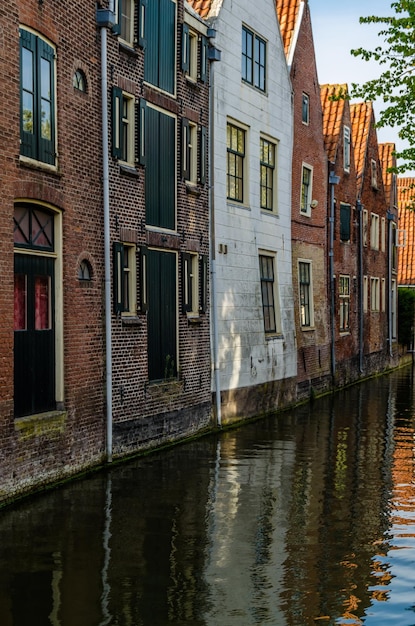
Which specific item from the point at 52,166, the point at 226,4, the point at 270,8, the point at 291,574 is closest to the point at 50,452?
the point at 52,166

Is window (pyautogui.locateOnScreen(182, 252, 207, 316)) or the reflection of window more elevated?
the reflection of window

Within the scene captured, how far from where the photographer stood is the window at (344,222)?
31.9 meters

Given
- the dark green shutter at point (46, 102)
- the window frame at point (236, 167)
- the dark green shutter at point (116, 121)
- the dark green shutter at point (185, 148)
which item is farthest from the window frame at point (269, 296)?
the dark green shutter at point (46, 102)

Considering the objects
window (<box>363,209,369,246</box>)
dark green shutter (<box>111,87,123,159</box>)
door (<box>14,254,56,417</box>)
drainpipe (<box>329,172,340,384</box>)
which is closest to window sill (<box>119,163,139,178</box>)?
dark green shutter (<box>111,87,123,159</box>)

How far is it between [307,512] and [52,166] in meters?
6.12

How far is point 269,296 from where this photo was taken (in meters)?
23.8

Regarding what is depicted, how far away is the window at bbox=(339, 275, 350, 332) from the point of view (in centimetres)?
3195

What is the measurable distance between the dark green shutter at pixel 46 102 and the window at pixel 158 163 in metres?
2.99

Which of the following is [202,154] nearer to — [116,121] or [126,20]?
[126,20]

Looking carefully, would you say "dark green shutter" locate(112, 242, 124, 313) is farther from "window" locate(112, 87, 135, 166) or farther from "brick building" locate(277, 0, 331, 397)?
"brick building" locate(277, 0, 331, 397)

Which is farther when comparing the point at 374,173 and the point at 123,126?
the point at 374,173

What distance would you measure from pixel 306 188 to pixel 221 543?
63.0ft

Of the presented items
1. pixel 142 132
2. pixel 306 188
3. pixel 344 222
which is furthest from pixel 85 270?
pixel 344 222

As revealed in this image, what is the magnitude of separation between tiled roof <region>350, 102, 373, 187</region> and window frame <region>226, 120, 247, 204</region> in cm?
1494
